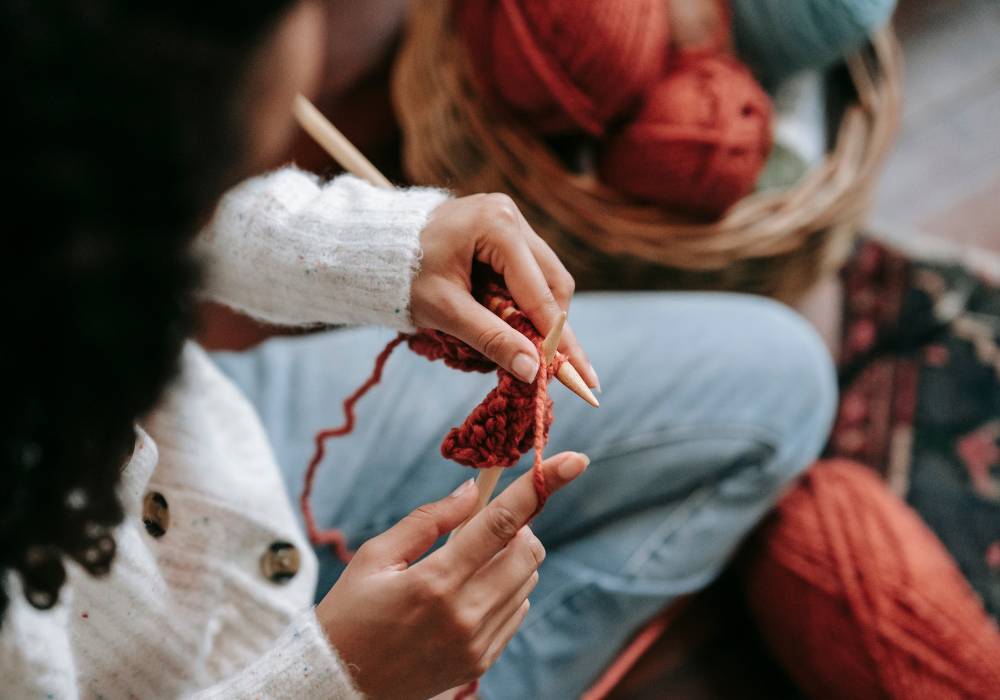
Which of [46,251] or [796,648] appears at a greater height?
[46,251]

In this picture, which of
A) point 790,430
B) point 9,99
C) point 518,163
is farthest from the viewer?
point 518,163

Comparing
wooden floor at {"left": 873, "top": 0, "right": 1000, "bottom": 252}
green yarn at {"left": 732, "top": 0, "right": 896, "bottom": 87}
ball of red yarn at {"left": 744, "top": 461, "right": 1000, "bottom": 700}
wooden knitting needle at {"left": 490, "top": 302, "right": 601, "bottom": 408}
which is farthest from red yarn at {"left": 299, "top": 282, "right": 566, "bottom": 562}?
wooden floor at {"left": 873, "top": 0, "right": 1000, "bottom": 252}

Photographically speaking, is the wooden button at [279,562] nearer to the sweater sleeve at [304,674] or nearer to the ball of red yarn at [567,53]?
the sweater sleeve at [304,674]

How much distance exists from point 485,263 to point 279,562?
0.24 metres

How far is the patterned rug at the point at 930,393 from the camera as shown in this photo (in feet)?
2.95

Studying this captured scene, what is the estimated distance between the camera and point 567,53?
76 centimetres

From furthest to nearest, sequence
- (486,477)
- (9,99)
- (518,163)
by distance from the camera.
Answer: (518,163), (486,477), (9,99)

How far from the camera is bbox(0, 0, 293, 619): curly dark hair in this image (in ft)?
0.80

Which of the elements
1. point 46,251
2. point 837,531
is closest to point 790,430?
point 837,531

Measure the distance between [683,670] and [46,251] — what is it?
31.8 inches

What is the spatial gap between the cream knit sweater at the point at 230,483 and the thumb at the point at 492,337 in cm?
4

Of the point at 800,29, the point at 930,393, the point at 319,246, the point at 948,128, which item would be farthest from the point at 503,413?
the point at 948,128

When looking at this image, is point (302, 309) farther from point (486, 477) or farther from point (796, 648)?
point (796, 648)

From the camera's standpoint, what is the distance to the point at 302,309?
0.55 m
